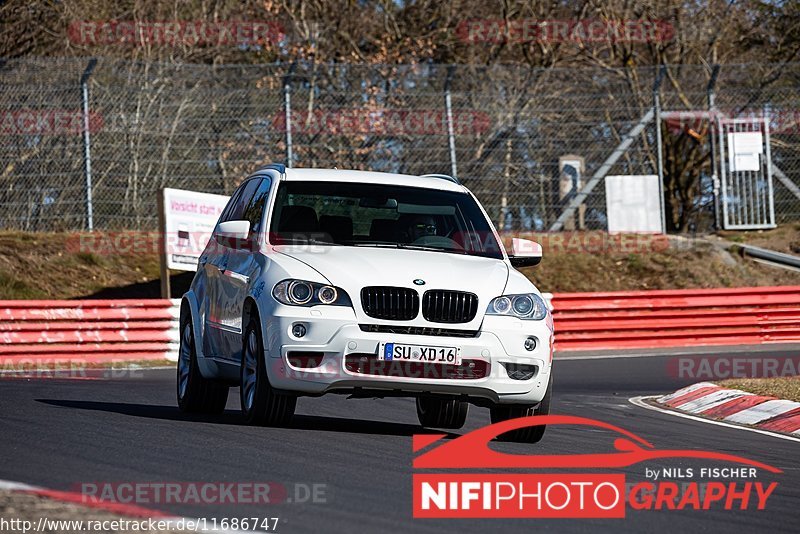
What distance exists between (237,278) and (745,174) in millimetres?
18505

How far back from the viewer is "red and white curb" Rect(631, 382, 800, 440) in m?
11.2

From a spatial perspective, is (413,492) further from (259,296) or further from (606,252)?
(606,252)

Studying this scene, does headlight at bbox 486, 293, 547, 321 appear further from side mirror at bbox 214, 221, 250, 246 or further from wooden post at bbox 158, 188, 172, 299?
wooden post at bbox 158, 188, 172, 299

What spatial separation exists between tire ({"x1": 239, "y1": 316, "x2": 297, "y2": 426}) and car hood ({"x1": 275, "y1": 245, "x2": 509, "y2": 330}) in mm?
584

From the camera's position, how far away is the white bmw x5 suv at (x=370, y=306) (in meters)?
8.55

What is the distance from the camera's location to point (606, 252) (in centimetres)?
2636

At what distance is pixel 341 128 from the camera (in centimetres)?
2436

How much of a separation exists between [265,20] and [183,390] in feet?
73.6

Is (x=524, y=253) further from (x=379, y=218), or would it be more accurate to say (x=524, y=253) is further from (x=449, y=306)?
(x=449, y=306)

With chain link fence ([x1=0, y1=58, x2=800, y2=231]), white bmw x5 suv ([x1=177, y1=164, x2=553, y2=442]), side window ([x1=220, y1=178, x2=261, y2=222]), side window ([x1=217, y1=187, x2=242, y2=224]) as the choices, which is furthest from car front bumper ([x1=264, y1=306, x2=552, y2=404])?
chain link fence ([x1=0, y1=58, x2=800, y2=231])

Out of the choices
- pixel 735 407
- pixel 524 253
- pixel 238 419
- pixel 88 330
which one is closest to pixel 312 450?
pixel 238 419

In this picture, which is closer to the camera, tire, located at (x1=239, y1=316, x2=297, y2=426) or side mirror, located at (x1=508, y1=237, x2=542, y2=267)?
tire, located at (x1=239, y1=316, x2=297, y2=426)

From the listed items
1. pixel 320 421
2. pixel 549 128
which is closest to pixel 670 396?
pixel 320 421

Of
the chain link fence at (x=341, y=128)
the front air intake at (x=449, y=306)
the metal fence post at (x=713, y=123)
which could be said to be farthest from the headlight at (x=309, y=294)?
the metal fence post at (x=713, y=123)
